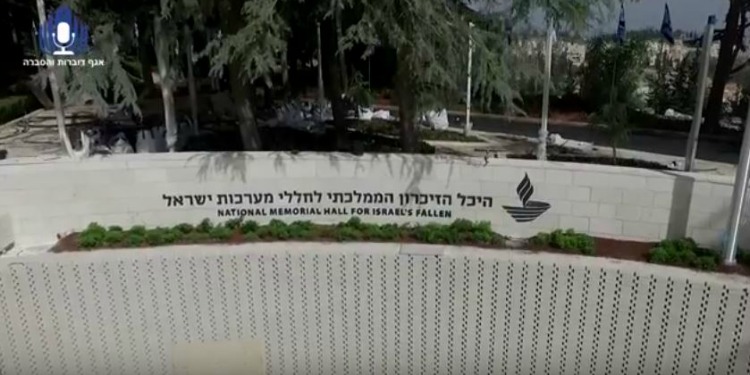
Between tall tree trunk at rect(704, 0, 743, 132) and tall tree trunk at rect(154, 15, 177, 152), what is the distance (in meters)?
12.1

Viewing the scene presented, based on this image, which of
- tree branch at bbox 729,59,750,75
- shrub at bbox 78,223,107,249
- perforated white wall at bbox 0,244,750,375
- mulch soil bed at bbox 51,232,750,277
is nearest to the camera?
perforated white wall at bbox 0,244,750,375

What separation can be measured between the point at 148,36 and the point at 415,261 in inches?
215

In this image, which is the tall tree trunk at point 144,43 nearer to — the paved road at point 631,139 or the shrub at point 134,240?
the shrub at point 134,240

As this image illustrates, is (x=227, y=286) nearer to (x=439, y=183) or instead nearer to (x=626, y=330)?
(x=439, y=183)

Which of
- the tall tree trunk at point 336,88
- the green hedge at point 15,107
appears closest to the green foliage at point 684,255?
the tall tree trunk at point 336,88

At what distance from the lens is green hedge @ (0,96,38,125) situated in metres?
15.2

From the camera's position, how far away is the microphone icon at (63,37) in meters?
8.66

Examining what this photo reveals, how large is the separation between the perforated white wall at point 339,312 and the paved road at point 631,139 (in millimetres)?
4659

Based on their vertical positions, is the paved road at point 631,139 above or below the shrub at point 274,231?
above

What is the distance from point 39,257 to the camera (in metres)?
7.54

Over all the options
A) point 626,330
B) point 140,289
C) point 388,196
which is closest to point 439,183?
point 388,196

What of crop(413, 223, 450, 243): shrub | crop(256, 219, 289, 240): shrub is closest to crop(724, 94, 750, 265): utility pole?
crop(413, 223, 450, 243): shrub

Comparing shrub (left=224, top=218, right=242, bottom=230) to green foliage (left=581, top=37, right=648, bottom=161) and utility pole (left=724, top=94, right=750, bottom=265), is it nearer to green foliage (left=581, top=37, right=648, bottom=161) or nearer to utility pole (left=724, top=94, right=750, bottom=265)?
green foliage (left=581, top=37, right=648, bottom=161)

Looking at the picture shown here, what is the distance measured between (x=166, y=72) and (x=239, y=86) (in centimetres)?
110
